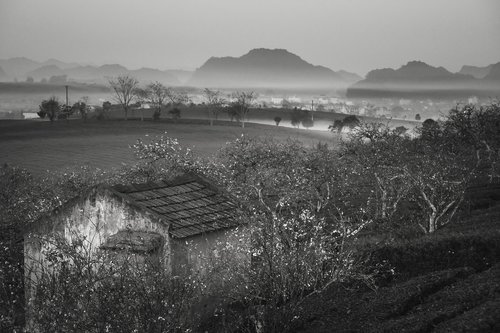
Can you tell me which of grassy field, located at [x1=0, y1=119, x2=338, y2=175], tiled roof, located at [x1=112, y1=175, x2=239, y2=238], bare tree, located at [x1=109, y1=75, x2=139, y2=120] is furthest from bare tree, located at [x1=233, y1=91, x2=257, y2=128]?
tiled roof, located at [x1=112, y1=175, x2=239, y2=238]

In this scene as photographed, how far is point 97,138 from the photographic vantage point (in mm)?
98062

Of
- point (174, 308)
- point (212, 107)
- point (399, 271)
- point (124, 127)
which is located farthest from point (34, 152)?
point (174, 308)

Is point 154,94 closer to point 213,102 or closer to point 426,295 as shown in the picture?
point 213,102

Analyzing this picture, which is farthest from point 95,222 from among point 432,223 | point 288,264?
point 432,223

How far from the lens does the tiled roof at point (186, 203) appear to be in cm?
2300

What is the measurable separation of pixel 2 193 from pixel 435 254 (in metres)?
35.5

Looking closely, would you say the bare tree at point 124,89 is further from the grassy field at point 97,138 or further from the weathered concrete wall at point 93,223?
the weathered concrete wall at point 93,223

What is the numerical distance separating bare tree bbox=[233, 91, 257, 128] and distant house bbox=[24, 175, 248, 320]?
93230 mm

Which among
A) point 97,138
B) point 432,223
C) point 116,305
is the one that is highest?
point 116,305

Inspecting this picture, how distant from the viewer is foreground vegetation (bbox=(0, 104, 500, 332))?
15992mm

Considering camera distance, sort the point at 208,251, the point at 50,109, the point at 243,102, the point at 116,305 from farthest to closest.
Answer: the point at 243,102, the point at 50,109, the point at 208,251, the point at 116,305

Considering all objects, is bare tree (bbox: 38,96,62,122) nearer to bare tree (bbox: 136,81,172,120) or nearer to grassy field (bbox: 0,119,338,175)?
grassy field (bbox: 0,119,338,175)

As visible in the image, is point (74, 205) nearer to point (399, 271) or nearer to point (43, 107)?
point (399, 271)

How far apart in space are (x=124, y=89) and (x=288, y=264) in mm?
120026
